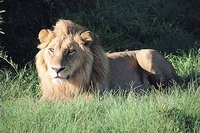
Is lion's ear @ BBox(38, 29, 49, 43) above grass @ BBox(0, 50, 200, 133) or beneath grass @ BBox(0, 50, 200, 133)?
above

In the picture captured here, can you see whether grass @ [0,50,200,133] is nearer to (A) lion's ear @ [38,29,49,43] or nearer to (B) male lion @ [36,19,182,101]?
(B) male lion @ [36,19,182,101]

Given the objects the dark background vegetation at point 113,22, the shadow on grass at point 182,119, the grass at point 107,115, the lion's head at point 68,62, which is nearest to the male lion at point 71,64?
the lion's head at point 68,62

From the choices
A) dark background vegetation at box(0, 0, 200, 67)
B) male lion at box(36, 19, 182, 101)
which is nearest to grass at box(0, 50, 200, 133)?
male lion at box(36, 19, 182, 101)

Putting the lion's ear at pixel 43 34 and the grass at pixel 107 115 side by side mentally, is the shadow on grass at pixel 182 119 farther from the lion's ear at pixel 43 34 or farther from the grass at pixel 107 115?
the lion's ear at pixel 43 34

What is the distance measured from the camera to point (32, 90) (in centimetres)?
799

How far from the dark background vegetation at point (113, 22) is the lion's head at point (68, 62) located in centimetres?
177

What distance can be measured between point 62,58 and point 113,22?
4.09m

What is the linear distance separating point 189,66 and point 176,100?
2.77 meters

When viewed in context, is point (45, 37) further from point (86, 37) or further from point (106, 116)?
point (106, 116)

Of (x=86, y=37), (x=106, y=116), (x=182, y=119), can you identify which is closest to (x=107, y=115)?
(x=106, y=116)

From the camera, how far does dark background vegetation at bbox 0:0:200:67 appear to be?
30.2 ft

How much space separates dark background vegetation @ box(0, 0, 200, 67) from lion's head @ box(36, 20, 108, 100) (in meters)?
1.77

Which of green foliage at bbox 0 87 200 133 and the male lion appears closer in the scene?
green foliage at bbox 0 87 200 133

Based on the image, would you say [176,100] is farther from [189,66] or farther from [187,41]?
[187,41]
